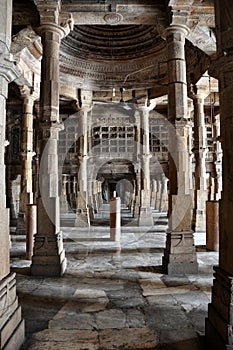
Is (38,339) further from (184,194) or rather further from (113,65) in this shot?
(113,65)

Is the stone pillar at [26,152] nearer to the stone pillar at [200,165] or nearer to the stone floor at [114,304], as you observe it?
the stone floor at [114,304]

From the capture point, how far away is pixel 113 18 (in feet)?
22.7

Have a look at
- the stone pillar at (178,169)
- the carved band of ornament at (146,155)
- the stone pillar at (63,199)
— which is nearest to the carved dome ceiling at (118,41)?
the stone pillar at (178,169)

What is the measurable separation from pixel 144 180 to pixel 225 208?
10.5m

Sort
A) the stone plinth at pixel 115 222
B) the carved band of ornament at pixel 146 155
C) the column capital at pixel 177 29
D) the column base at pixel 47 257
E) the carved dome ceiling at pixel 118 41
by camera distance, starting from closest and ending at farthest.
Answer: the column base at pixel 47 257 < the column capital at pixel 177 29 < the carved dome ceiling at pixel 118 41 < the stone plinth at pixel 115 222 < the carved band of ornament at pixel 146 155

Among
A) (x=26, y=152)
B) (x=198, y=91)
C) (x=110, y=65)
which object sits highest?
(x=110, y=65)

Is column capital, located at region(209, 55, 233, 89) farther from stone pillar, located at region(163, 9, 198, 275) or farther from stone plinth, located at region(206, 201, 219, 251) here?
stone plinth, located at region(206, 201, 219, 251)

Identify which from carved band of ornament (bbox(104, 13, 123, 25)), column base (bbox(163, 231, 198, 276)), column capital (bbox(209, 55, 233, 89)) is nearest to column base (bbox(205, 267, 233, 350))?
column capital (bbox(209, 55, 233, 89))

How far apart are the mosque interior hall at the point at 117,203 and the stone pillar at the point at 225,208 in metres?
0.01

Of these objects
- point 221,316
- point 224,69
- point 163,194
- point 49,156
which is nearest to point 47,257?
point 49,156

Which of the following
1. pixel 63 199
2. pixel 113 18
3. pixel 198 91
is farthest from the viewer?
pixel 63 199

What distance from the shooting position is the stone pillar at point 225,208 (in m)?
2.84

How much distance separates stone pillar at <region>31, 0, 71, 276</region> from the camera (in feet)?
19.4

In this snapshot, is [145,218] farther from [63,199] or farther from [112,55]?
[63,199]
